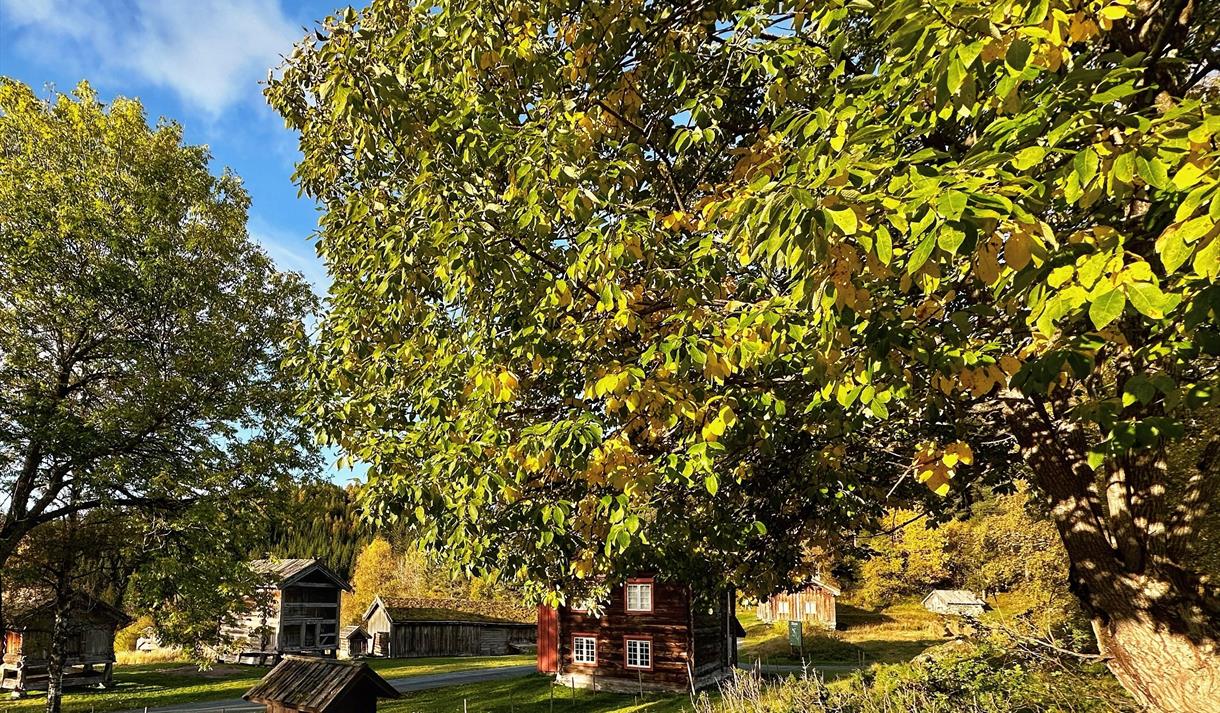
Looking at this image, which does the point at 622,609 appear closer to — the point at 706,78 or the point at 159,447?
the point at 159,447

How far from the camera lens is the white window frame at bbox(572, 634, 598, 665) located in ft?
93.6

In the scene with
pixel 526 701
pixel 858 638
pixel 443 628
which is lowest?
pixel 858 638

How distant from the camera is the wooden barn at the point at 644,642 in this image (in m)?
26.7

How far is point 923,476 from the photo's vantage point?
4512 mm

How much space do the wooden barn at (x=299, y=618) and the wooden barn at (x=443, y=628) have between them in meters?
3.74

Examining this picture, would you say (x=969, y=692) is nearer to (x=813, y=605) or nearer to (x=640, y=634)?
(x=640, y=634)

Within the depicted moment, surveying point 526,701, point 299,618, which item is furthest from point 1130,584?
point 299,618

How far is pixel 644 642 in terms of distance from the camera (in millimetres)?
27375

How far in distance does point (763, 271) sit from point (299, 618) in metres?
42.6

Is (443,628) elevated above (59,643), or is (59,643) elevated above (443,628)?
(59,643)

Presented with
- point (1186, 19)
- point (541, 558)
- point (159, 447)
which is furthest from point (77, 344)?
point (1186, 19)

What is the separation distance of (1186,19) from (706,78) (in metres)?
4.11

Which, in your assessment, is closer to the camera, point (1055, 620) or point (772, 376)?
point (772, 376)

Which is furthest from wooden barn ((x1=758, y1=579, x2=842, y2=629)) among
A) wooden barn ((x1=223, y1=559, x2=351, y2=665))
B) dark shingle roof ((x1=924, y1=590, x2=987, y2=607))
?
wooden barn ((x1=223, y1=559, x2=351, y2=665))
